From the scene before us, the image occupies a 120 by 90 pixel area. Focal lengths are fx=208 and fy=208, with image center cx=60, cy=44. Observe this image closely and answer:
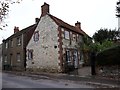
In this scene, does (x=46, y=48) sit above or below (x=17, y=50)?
below

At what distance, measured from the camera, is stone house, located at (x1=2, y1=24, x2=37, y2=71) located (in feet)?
112

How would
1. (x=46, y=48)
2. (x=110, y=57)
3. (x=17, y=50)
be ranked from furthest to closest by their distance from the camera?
(x=17, y=50) < (x=46, y=48) < (x=110, y=57)

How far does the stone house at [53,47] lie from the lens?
2698 cm

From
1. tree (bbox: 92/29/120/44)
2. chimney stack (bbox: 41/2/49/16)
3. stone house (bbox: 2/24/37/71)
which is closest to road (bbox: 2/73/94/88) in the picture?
chimney stack (bbox: 41/2/49/16)

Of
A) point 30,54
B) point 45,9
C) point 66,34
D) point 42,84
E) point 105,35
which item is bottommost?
point 42,84

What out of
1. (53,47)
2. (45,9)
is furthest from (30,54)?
(45,9)

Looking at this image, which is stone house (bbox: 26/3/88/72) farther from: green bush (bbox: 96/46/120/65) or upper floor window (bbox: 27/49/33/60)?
green bush (bbox: 96/46/120/65)

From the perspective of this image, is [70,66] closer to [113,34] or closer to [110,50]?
[110,50]

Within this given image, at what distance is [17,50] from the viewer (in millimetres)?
35812

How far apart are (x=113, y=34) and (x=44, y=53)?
20408mm

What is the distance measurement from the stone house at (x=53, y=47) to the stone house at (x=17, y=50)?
77.6 inches

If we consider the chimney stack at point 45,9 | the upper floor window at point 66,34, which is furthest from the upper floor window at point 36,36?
the upper floor window at point 66,34

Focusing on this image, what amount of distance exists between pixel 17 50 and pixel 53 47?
10.5 meters

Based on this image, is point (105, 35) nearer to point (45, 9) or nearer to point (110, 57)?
point (45, 9)
